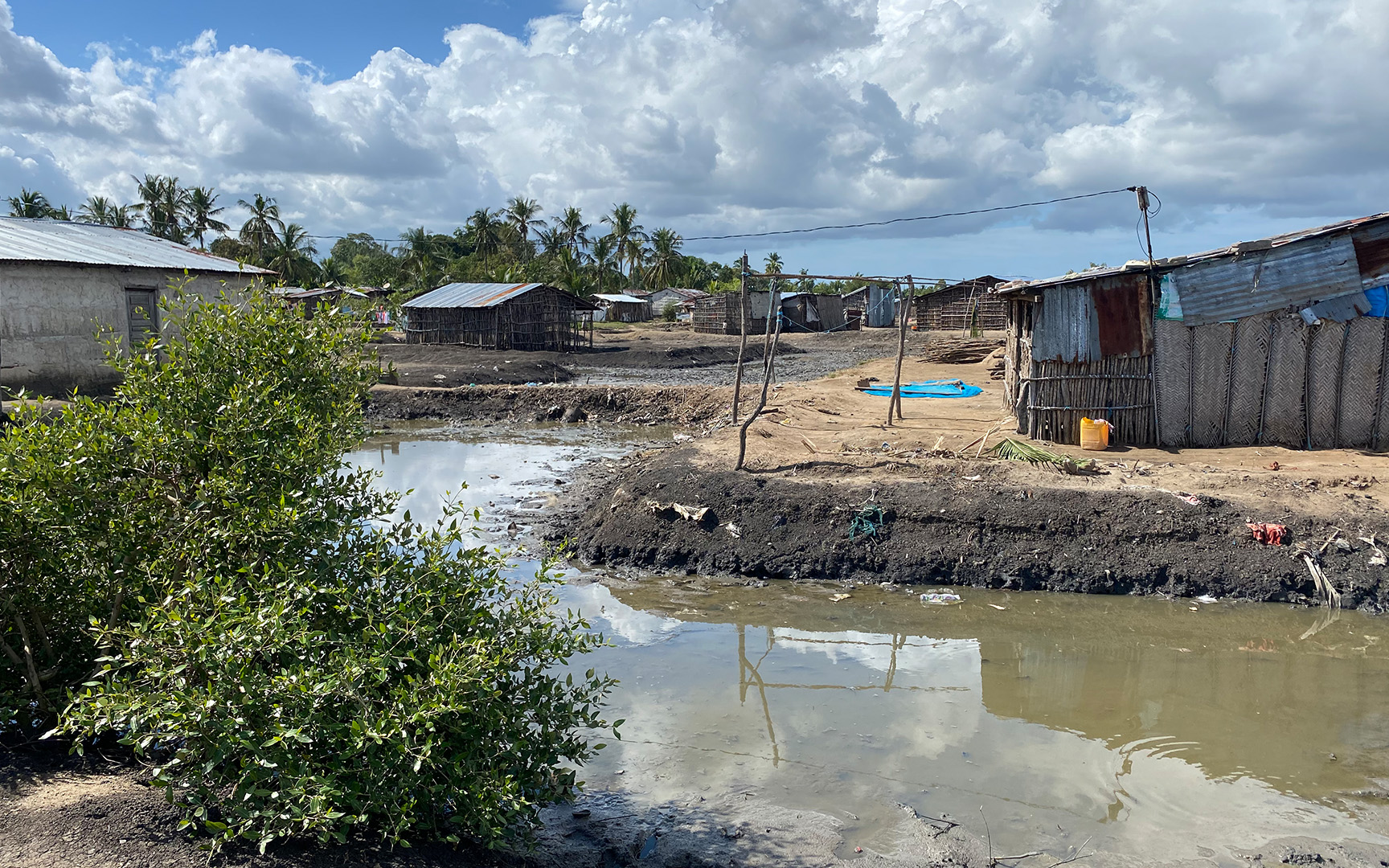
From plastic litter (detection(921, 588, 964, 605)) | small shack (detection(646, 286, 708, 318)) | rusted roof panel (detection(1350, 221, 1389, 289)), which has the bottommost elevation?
plastic litter (detection(921, 588, 964, 605))

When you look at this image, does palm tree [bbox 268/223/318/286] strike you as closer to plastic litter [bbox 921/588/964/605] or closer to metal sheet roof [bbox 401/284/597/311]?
metal sheet roof [bbox 401/284/597/311]

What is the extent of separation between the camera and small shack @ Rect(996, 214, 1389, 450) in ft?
36.3

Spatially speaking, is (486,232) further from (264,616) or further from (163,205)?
(264,616)

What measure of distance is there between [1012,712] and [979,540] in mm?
2911

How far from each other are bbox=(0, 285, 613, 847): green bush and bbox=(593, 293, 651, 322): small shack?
159ft

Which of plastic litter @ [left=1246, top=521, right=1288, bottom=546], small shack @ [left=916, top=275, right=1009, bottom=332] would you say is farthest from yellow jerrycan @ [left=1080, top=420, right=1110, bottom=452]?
small shack @ [left=916, top=275, right=1009, bottom=332]

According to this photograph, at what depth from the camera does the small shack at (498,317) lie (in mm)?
32969

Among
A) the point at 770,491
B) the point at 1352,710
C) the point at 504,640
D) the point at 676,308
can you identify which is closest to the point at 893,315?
the point at 676,308

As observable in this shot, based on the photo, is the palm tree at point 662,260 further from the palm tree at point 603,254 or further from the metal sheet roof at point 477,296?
the metal sheet roof at point 477,296

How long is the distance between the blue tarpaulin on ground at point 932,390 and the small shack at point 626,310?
33.6m

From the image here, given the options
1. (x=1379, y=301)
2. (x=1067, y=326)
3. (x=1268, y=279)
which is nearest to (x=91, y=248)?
(x=1067, y=326)

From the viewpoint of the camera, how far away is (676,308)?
175ft

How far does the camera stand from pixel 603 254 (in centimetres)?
6144

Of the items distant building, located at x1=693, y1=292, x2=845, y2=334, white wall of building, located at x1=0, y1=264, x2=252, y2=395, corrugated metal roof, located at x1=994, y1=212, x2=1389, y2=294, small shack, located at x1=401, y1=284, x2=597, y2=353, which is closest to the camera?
corrugated metal roof, located at x1=994, y1=212, x2=1389, y2=294
